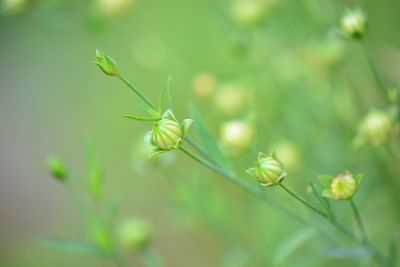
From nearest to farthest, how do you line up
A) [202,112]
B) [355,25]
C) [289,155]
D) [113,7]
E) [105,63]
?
[105,63], [355,25], [289,155], [113,7], [202,112]

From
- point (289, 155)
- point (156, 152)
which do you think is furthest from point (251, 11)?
point (156, 152)

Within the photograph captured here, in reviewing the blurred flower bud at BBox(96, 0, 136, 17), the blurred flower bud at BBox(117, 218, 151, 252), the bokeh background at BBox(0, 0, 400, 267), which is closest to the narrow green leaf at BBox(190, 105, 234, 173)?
the bokeh background at BBox(0, 0, 400, 267)

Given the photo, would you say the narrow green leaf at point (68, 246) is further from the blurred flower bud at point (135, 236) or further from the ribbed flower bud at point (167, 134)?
the ribbed flower bud at point (167, 134)

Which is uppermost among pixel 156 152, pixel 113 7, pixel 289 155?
pixel 113 7

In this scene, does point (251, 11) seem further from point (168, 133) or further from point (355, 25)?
point (168, 133)

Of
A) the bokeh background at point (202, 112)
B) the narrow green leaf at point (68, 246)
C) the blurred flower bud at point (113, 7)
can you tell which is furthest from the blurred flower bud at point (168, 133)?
the blurred flower bud at point (113, 7)

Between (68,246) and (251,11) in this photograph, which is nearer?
(68,246)

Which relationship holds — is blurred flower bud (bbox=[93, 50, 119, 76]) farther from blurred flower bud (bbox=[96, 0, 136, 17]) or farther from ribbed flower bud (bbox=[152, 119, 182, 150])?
blurred flower bud (bbox=[96, 0, 136, 17])
